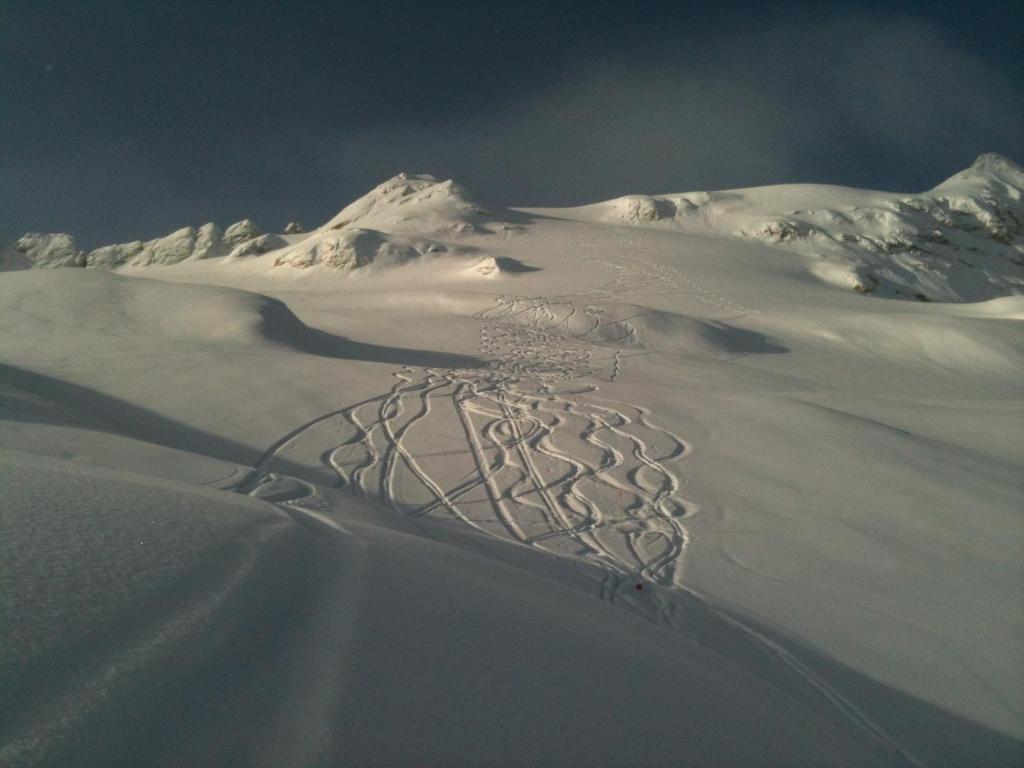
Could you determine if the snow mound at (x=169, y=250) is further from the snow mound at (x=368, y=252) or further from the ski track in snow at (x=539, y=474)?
the ski track in snow at (x=539, y=474)

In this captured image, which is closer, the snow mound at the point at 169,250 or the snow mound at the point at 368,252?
the snow mound at the point at 368,252

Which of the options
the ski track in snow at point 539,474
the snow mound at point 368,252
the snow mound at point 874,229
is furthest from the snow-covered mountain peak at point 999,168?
the ski track in snow at point 539,474

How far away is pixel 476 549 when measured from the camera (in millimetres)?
4004

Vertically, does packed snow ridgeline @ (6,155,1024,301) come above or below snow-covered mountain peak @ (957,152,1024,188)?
below

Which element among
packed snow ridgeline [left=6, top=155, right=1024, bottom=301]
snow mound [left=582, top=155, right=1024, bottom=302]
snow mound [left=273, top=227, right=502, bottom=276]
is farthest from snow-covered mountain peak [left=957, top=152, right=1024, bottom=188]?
snow mound [left=273, top=227, right=502, bottom=276]

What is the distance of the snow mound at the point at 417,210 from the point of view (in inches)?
1577

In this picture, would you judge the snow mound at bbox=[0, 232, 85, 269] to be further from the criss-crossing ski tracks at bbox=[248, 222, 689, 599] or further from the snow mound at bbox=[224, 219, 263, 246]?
the criss-crossing ski tracks at bbox=[248, 222, 689, 599]

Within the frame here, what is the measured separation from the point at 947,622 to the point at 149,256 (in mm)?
63090

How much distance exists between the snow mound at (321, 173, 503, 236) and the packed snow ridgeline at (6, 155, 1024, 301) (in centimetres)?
12

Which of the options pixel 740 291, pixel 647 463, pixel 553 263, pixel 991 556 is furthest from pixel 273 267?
pixel 991 556

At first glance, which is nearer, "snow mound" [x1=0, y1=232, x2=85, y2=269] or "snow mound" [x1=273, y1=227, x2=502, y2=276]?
"snow mound" [x1=273, y1=227, x2=502, y2=276]

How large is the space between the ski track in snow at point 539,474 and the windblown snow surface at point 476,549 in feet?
0.14

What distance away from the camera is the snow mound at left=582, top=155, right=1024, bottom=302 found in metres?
39.8

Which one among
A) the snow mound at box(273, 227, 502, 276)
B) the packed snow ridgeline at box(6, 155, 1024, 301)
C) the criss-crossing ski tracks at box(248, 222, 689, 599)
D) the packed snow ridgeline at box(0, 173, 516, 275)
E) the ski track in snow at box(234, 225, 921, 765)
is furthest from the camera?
the packed snow ridgeline at box(6, 155, 1024, 301)
